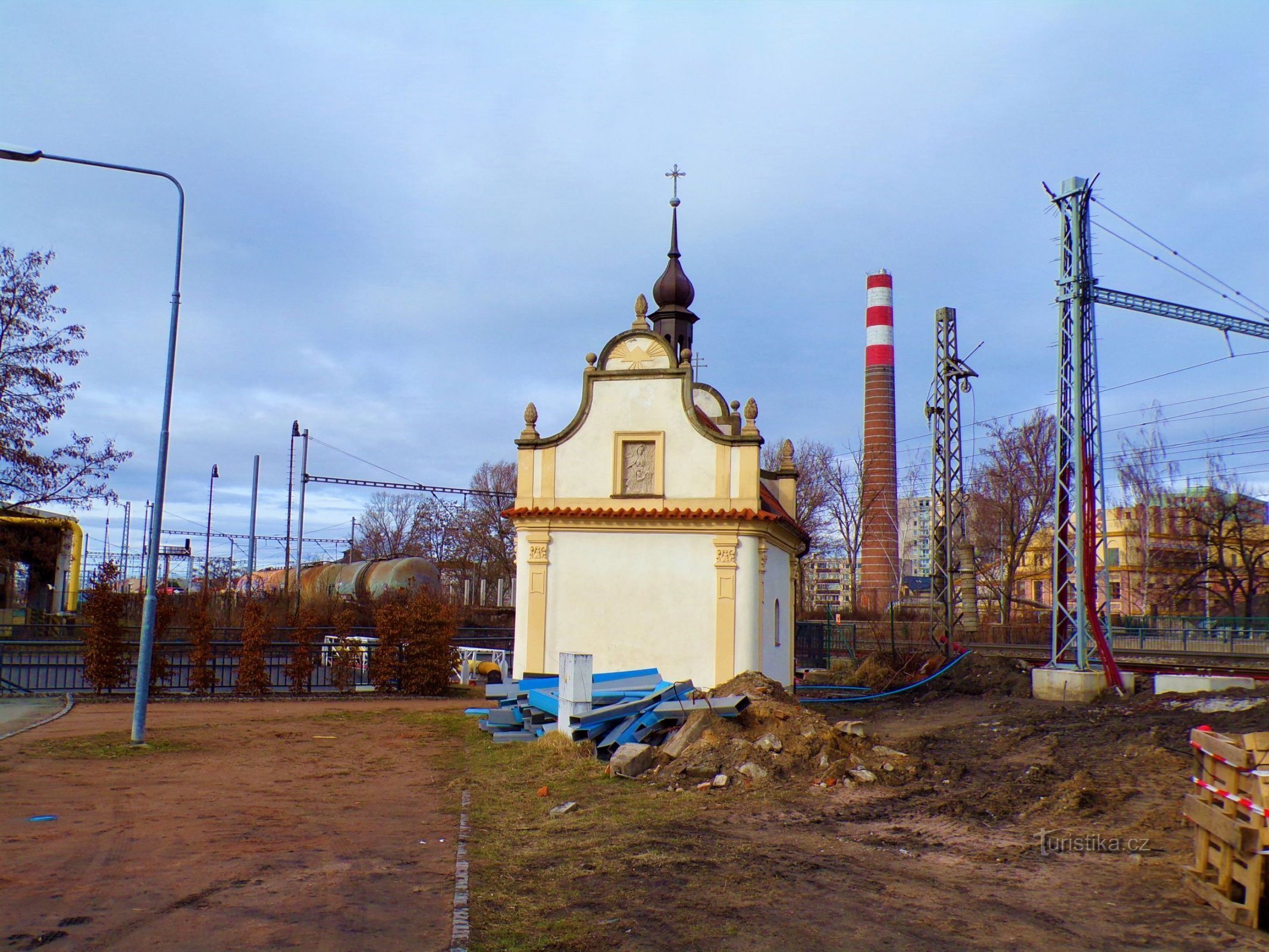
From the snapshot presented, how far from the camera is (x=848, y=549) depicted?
2491 inches

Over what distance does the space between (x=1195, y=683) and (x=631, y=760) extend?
12766 millimetres

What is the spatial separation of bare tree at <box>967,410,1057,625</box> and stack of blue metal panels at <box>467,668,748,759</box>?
110 feet

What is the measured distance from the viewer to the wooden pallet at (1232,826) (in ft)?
20.1

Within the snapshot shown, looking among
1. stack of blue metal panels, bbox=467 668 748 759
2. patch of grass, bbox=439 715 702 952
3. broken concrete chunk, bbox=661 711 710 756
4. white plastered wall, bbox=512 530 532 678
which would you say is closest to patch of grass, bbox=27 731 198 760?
patch of grass, bbox=439 715 702 952

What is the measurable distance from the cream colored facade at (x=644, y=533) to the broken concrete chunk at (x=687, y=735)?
5.72m

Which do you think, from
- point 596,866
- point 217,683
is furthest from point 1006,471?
point 596,866

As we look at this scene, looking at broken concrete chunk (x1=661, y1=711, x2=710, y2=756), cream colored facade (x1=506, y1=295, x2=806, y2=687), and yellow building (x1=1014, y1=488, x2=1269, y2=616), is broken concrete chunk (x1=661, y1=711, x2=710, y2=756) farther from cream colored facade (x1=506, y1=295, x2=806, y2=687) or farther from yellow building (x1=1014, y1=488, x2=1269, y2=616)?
yellow building (x1=1014, y1=488, x2=1269, y2=616)

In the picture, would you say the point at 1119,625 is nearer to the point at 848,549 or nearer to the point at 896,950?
the point at 848,549

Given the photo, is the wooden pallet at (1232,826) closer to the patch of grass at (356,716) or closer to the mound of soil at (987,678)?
the patch of grass at (356,716)

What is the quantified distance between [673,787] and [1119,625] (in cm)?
3148

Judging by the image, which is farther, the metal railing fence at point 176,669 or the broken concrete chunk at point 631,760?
the metal railing fence at point 176,669

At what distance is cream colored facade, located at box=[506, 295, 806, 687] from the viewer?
1916 centimetres

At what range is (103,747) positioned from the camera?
14.1m

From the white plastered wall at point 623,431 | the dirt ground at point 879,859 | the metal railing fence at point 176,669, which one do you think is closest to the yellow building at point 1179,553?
the white plastered wall at point 623,431
